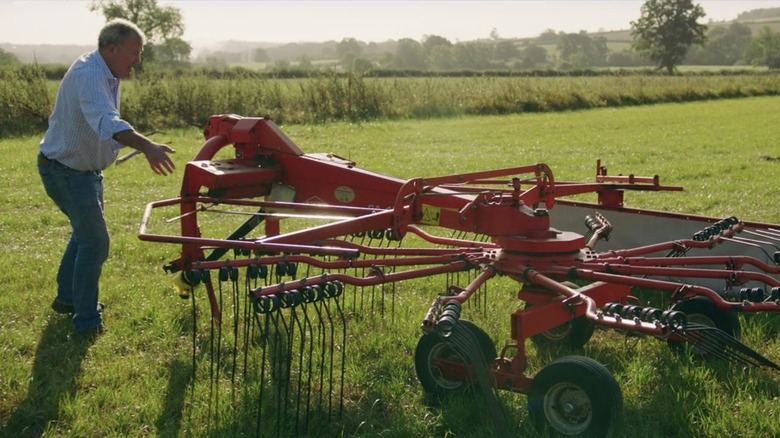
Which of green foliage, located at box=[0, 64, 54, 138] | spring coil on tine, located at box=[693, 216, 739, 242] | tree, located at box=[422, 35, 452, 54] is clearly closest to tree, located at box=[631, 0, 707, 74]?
tree, located at box=[422, 35, 452, 54]

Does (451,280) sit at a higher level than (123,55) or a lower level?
lower

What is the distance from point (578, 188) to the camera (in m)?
5.32

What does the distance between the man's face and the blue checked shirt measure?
50 mm

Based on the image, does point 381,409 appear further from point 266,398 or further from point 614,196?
point 614,196

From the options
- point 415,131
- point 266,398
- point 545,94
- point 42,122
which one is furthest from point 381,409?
point 545,94

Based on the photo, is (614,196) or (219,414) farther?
(614,196)

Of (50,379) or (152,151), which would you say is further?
(50,379)

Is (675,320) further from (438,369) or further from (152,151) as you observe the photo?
(152,151)

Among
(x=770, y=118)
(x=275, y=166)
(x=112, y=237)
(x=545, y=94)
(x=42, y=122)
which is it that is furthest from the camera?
(x=545, y=94)

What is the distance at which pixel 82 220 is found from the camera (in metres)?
4.69

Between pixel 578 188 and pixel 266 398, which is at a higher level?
pixel 578 188

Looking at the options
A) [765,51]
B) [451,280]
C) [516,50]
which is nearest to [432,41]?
[516,50]

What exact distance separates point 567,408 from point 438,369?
2.47 feet

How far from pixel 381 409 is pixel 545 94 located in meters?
23.1
